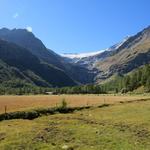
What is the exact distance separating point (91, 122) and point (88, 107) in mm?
23192

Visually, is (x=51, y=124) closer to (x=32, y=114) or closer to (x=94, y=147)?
(x=32, y=114)

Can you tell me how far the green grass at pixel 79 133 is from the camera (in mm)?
37906

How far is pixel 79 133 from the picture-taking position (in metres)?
44.6

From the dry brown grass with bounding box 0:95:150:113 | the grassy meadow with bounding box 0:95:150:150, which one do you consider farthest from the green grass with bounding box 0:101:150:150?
the dry brown grass with bounding box 0:95:150:113

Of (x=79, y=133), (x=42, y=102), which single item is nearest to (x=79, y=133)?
(x=79, y=133)

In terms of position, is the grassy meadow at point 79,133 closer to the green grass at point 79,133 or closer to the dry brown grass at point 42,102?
the green grass at point 79,133

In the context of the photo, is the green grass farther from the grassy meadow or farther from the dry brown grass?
the dry brown grass

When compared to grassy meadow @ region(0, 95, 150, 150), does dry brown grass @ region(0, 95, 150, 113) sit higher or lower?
higher

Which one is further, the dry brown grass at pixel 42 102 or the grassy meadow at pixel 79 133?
the dry brown grass at pixel 42 102

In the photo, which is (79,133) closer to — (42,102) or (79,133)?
(79,133)

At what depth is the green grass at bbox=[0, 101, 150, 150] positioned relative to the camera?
37.9 metres

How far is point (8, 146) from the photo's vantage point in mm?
38250

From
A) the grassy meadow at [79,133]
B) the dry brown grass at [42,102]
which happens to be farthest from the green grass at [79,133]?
the dry brown grass at [42,102]

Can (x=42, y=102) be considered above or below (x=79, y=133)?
above
